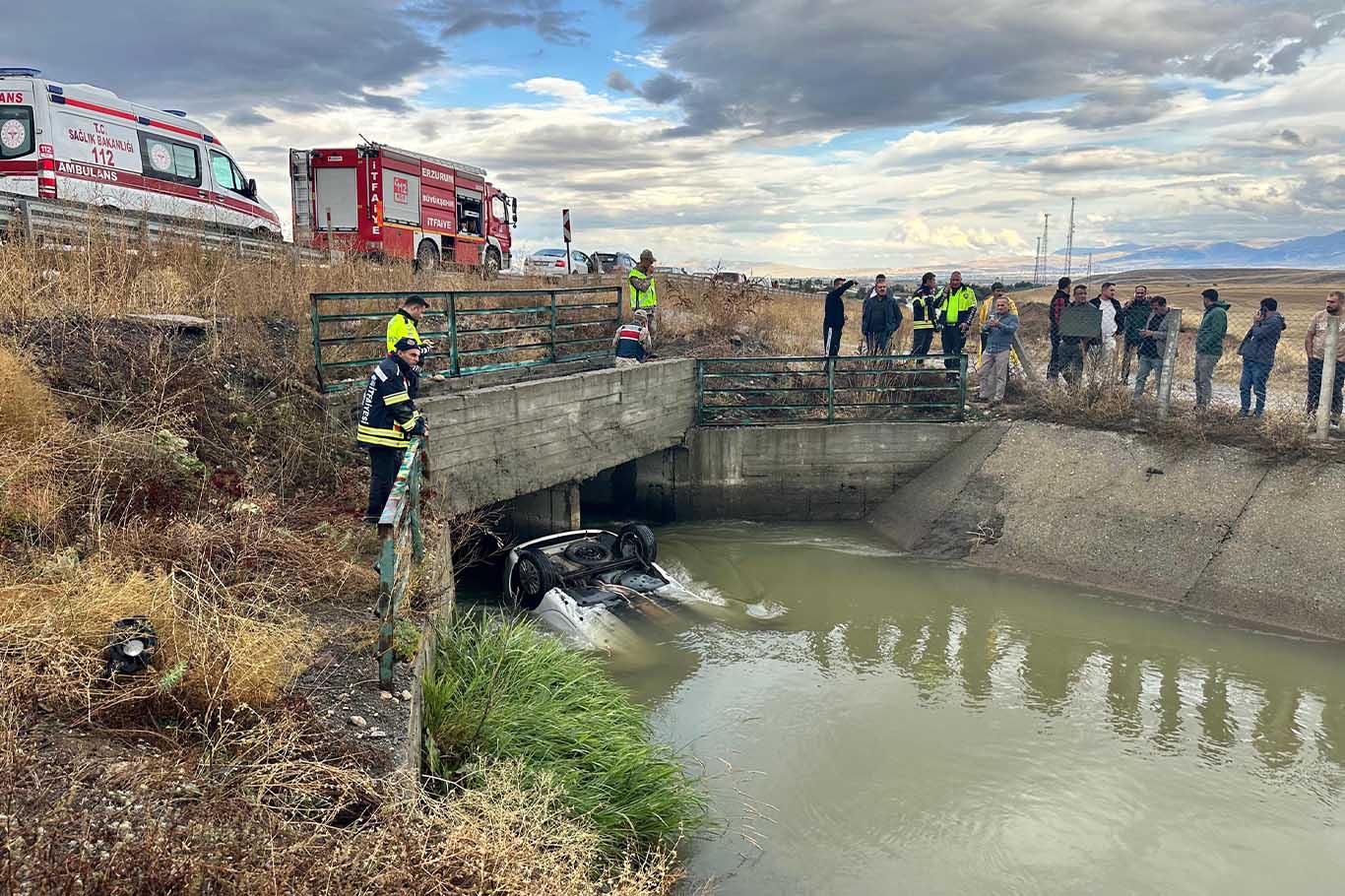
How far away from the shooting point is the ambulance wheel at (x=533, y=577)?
928 cm

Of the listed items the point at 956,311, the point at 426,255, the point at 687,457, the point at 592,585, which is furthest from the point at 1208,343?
the point at 426,255

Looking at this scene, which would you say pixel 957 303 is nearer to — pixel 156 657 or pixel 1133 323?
pixel 1133 323

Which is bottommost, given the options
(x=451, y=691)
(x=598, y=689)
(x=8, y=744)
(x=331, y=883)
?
(x=598, y=689)

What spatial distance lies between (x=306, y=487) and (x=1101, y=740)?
294 inches

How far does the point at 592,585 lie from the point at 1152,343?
9213 mm

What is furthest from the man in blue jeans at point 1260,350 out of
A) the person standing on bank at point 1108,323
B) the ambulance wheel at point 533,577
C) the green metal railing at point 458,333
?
the ambulance wheel at point 533,577

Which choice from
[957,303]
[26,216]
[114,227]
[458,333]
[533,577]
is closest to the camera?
[533,577]

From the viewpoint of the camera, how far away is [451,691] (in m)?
5.39

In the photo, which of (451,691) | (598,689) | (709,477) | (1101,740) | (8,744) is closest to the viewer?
(8,744)

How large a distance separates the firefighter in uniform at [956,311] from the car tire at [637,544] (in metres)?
6.50

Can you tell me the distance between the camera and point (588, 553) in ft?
33.4

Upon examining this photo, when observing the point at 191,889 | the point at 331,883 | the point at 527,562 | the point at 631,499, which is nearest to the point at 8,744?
the point at 191,889

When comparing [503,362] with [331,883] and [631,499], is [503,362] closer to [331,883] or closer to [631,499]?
[631,499]

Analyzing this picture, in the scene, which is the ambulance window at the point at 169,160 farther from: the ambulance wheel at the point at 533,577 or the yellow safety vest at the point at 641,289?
the ambulance wheel at the point at 533,577
